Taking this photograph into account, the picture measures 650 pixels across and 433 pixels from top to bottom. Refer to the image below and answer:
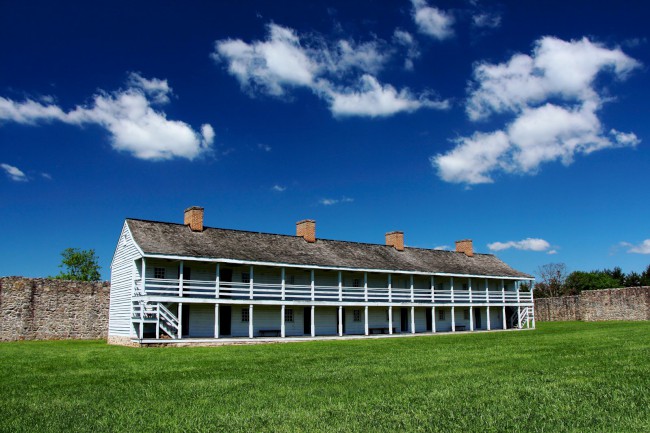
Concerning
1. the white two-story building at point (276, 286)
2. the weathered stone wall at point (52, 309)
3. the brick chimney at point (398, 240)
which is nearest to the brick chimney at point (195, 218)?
the white two-story building at point (276, 286)

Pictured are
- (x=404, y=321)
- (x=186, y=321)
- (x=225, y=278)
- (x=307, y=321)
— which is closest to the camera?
(x=186, y=321)

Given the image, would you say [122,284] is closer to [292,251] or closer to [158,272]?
[158,272]

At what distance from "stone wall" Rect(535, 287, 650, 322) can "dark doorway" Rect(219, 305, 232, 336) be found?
31.0m

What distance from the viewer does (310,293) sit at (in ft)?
104

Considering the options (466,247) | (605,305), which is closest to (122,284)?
(466,247)

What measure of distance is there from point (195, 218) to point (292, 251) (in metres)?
5.82

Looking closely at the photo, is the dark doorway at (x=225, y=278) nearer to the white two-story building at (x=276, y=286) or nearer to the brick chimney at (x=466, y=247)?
the white two-story building at (x=276, y=286)

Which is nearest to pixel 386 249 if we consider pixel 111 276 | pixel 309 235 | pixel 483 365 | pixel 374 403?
pixel 309 235

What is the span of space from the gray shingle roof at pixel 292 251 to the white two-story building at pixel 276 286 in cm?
9

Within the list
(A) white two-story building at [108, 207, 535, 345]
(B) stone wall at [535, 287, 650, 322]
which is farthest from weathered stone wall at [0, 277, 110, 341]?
(B) stone wall at [535, 287, 650, 322]

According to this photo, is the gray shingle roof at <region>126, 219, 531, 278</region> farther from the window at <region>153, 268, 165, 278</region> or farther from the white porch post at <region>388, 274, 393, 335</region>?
the window at <region>153, 268, 165, 278</region>

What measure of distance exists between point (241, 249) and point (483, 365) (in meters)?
19.5

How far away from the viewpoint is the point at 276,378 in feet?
36.7

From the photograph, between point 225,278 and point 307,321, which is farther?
point 307,321
